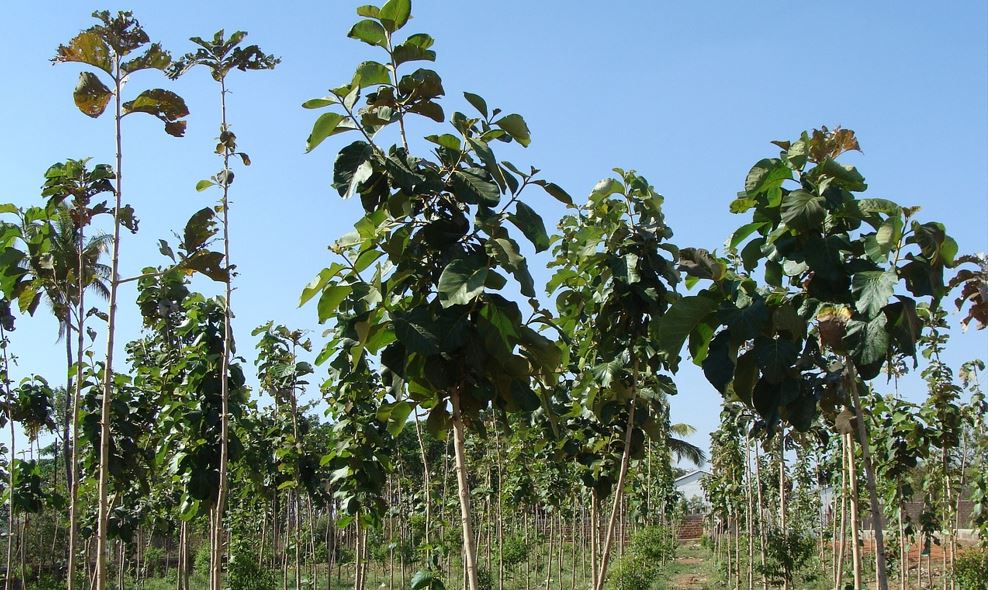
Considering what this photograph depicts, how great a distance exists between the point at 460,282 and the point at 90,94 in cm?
338

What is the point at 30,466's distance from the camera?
41.4ft

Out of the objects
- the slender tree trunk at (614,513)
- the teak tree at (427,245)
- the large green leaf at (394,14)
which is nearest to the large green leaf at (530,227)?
the teak tree at (427,245)

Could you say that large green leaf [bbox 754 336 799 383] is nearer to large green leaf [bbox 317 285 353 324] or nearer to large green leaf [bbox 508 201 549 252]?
large green leaf [bbox 508 201 549 252]

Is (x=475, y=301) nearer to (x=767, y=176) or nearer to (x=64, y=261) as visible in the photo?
(x=767, y=176)

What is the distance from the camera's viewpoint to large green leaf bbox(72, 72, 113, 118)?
18.0 ft

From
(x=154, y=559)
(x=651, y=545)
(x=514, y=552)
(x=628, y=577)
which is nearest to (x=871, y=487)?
(x=628, y=577)

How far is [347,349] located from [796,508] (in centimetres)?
2708

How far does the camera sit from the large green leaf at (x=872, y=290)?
3777 mm

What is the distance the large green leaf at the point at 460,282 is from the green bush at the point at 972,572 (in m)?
17.0

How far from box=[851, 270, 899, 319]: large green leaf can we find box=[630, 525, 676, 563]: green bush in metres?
17.2

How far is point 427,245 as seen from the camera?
3.79 meters

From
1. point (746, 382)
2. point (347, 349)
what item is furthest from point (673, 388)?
point (347, 349)

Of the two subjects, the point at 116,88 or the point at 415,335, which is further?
the point at 116,88

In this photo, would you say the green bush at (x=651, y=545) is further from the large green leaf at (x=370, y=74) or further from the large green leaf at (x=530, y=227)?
the large green leaf at (x=370, y=74)
